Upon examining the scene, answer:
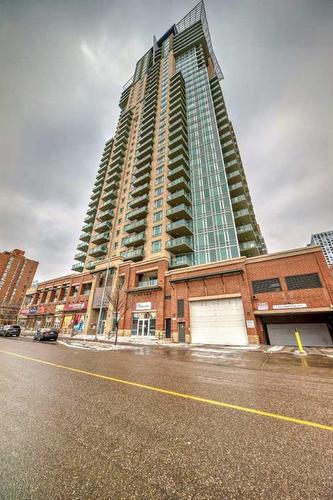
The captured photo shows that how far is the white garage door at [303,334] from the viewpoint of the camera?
19417mm

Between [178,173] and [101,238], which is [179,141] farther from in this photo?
[101,238]

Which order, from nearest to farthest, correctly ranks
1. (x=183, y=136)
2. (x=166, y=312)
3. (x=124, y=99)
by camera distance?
(x=166, y=312), (x=183, y=136), (x=124, y=99)

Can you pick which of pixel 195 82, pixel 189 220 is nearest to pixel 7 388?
pixel 189 220

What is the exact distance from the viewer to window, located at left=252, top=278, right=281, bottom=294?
20.4 meters

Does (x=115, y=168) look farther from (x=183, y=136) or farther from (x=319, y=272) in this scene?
(x=319, y=272)

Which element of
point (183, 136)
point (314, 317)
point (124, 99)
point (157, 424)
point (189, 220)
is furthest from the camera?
point (124, 99)

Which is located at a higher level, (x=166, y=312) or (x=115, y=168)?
(x=115, y=168)

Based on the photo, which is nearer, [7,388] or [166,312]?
[7,388]

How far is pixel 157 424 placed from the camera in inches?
Result: 130

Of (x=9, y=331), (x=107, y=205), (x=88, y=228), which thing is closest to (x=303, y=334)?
(x=9, y=331)

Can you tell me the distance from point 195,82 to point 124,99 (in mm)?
33220

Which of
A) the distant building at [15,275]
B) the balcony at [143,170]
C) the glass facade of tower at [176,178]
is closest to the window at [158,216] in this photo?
the glass facade of tower at [176,178]

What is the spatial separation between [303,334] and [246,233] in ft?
56.5

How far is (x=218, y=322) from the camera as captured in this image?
2209cm
